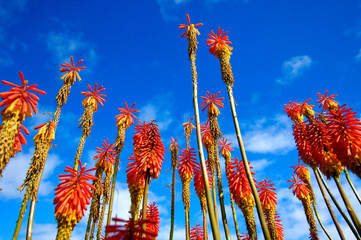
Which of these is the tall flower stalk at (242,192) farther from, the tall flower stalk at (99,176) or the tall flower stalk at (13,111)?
Answer: the tall flower stalk at (13,111)

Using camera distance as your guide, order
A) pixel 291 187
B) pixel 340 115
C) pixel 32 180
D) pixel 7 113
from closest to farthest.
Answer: pixel 7 113, pixel 32 180, pixel 340 115, pixel 291 187

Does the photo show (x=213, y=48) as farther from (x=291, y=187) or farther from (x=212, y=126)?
(x=291, y=187)

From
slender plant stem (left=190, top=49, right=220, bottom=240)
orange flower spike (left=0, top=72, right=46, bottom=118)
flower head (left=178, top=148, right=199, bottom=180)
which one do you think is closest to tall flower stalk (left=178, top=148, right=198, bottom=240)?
flower head (left=178, top=148, right=199, bottom=180)

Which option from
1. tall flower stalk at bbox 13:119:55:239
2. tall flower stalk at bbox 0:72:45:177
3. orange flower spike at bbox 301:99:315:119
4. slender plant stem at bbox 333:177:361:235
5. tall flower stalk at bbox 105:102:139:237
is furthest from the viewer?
orange flower spike at bbox 301:99:315:119

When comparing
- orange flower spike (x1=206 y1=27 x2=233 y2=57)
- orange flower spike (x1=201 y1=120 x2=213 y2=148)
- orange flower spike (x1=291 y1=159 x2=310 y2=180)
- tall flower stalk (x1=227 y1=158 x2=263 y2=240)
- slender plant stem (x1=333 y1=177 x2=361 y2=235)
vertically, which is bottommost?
slender plant stem (x1=333 y1=177 x2=361 y2=235)

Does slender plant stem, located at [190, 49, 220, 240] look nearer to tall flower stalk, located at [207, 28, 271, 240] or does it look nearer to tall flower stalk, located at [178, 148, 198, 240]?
tall flower stalk, located at [207, 28, 271, 240]

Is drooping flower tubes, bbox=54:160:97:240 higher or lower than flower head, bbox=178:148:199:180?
lower

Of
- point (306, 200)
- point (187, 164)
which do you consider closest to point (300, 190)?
point (306, 200)

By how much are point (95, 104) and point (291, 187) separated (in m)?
19.6

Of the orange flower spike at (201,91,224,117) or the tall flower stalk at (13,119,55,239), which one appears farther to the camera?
the orange flower spike at (201,91,224,117)

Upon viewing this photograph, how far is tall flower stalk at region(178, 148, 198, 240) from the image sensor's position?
18.5 meters

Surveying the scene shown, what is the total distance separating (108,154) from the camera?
17.5 metres

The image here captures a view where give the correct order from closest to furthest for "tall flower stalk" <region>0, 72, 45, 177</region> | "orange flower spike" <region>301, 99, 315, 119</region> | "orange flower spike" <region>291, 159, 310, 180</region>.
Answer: "tall flower stalk" <region>0, 72, 45, 177</region> < "orange flower spike" <region>301, 99, 315, 119</region> < "orange flower spike" <region>291, 159, 310, 180</region>

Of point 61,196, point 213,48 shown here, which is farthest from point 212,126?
point 61,196
